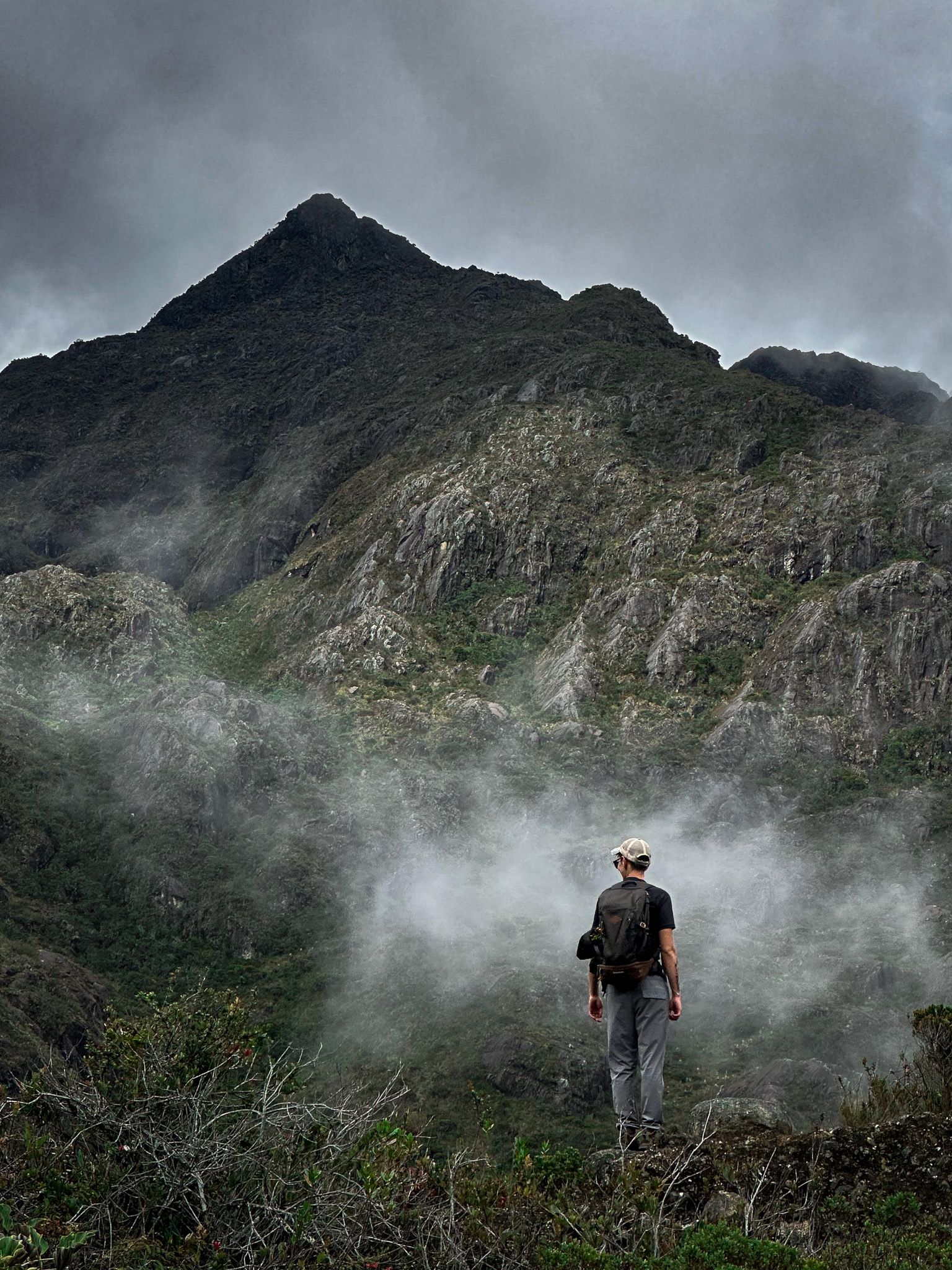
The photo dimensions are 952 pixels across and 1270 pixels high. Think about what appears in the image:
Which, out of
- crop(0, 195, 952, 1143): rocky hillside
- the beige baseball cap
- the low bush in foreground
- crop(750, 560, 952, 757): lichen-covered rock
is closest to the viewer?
the low bush in foreground

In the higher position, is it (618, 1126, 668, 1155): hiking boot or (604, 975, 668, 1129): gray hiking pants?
(604, 975, 668, 1129): gray hiking pants

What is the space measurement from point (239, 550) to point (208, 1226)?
147465 millimetres

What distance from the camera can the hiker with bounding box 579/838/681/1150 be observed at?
9.69 metres

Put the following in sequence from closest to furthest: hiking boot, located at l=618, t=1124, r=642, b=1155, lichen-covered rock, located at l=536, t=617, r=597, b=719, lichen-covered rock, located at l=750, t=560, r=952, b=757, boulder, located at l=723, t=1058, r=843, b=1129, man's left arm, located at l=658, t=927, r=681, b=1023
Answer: hiking boot, located at l=618, t=1124, r=642, b=1155
man's left arm, located at l=658, t=927, r=681, b=1023
boulder, located at l=723, t=1058, r=843, b=1129
lichen-covered rock, located at l=750, t=560, r=952, b=757
lichen-covered rock, located at l=536, t=617, r=597, b=719

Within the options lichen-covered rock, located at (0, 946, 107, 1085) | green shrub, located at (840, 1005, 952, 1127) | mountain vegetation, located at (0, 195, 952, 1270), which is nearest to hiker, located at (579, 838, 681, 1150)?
green shrub, located at (840, 1005, 952, 1127)

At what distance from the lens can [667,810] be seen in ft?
301

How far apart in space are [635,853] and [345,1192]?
4.35 metres

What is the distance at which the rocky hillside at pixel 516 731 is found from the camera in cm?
7694

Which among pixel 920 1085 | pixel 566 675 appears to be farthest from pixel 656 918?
pixel 566 675

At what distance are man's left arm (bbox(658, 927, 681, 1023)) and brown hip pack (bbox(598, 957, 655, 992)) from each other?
0.48 feet

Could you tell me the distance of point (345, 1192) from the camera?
23.4 ft

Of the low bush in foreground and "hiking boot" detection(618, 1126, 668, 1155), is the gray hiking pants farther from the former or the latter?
the low bush in foreground

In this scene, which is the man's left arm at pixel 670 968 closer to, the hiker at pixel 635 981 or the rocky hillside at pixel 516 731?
the hiker at pixel 635 981

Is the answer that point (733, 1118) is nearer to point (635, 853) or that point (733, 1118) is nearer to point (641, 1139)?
point (641, 1139)
